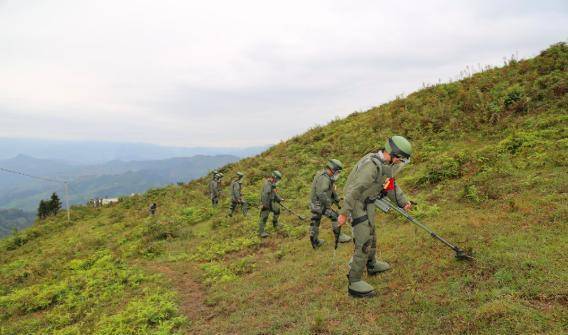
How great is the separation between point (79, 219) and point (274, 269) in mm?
28059

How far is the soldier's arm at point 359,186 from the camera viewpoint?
6762mm

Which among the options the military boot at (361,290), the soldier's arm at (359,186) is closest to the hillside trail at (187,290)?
the military boot at (361,290)

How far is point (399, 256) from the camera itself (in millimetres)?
8562

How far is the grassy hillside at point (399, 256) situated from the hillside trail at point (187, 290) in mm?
69

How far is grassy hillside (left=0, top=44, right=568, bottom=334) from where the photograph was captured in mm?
6270

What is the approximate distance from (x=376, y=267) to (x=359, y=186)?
2335 mm

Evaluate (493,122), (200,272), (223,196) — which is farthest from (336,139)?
(200,272)

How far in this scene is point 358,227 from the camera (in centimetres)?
703

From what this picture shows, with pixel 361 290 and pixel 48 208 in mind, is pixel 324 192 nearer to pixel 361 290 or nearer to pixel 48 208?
pixel 361 290

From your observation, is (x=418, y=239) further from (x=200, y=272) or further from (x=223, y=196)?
(x=223, y=196)

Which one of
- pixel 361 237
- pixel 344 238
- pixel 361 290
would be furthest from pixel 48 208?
pixel 361 237

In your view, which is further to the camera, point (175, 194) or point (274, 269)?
point (175, 194)

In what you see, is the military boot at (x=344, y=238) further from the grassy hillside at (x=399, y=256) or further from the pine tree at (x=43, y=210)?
the pine tree at (x=43, y=210)

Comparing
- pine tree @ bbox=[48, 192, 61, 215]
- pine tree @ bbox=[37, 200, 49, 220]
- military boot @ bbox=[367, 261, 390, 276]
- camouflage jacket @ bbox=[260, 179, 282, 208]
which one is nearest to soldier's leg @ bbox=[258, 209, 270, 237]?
camouflage jacket @ bbox=[260, 179, 282, 208]
